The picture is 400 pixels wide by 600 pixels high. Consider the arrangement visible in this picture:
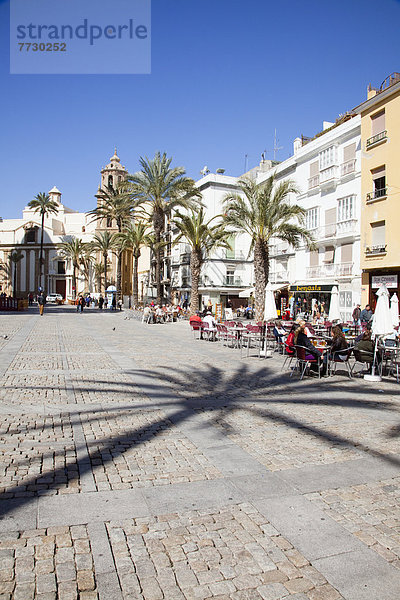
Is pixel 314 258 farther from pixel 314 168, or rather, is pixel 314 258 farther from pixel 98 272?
pixel 98 272

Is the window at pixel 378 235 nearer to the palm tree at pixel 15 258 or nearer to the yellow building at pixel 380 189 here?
the yellow building at pixel 380 189

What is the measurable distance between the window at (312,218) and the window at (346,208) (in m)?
2.72

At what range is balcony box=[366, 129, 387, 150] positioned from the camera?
938 inches

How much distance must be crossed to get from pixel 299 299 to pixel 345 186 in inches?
323

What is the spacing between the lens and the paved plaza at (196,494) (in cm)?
280

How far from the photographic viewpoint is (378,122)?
24.6 meters

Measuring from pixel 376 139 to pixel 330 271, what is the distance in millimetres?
8148

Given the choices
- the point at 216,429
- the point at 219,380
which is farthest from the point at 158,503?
the point at 219,380

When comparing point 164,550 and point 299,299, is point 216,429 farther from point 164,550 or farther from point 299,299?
point 299,299

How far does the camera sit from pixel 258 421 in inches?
250

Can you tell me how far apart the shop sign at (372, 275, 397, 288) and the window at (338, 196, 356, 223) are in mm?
4189

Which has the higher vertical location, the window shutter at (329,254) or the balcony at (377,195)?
the balcony at (377,195)

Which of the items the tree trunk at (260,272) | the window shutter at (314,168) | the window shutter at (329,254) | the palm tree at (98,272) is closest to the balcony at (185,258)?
the window shutter at (314,168)

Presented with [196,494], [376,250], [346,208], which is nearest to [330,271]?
[346,208]
